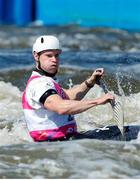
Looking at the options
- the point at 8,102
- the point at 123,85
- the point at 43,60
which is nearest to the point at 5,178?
the point at 43,60

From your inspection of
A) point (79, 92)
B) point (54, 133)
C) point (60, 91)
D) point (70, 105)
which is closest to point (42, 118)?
point (54, 133)

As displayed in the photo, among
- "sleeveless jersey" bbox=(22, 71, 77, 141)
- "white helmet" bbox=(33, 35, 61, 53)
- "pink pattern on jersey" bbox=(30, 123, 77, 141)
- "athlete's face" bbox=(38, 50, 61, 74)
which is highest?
"white helmet" bbox=(33, 35, 61, 53)

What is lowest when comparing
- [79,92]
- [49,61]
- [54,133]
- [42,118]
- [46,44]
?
[54,133]

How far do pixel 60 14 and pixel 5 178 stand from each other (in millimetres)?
17208

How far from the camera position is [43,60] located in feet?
23.9

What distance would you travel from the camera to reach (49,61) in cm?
726

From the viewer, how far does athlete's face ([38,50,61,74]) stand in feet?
23.8

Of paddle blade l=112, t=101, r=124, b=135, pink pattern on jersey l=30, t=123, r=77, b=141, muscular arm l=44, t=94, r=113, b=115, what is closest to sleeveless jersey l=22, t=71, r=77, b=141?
pink pattern on jersey l=30, t=123, r=77, b=141

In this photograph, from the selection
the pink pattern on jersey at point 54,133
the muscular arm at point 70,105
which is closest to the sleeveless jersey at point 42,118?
the pink pattern on jersey at point 54,133

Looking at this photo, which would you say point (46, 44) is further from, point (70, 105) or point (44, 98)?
point (70, 105)

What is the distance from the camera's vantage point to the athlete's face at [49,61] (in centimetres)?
724

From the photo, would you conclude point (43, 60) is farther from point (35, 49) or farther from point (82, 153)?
point (82, 153)

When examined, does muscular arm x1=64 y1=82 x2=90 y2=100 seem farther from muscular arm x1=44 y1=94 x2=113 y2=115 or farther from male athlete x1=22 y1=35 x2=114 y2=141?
muscular arm x1=44 y1=94 x2=113 y2=115

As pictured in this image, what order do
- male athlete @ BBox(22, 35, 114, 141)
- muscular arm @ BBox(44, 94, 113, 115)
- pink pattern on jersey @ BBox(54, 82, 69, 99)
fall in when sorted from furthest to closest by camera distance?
pink pattern on jersey @ BBox(54, 82, 69, 99)
male athlete @ BBox(22, 35, 114, 141)
muscular arm @ BBox(44, 94, 113, 115)
